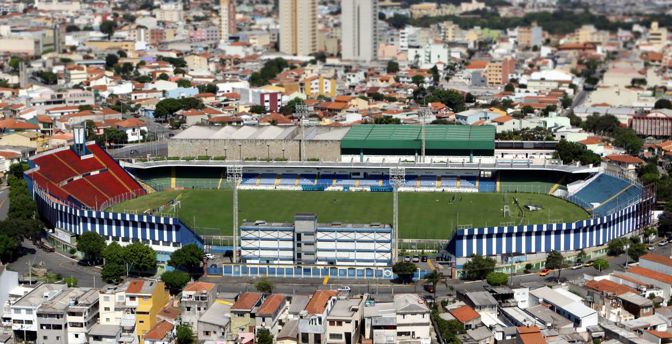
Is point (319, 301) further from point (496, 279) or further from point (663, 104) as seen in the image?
point (663, 104)

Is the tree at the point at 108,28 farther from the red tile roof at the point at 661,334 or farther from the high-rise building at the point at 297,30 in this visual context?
the red tile roof at the point at 661,334

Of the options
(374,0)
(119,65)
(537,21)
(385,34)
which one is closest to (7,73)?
(119,65)

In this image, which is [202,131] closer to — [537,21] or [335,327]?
[335,327]

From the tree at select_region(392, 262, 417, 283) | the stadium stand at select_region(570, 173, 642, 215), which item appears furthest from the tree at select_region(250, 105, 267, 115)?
the tree at select_region(392, 262, 417, 283)

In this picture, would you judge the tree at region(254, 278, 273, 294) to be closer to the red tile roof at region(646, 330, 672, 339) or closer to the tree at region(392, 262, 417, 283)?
the tree at region(392, 262, 417, 283)

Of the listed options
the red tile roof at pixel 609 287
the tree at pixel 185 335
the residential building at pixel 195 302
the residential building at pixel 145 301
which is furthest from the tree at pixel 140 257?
the red tile roof at pixel 609 287

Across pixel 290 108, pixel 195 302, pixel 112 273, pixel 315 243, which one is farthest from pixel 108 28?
pixel 195 302
